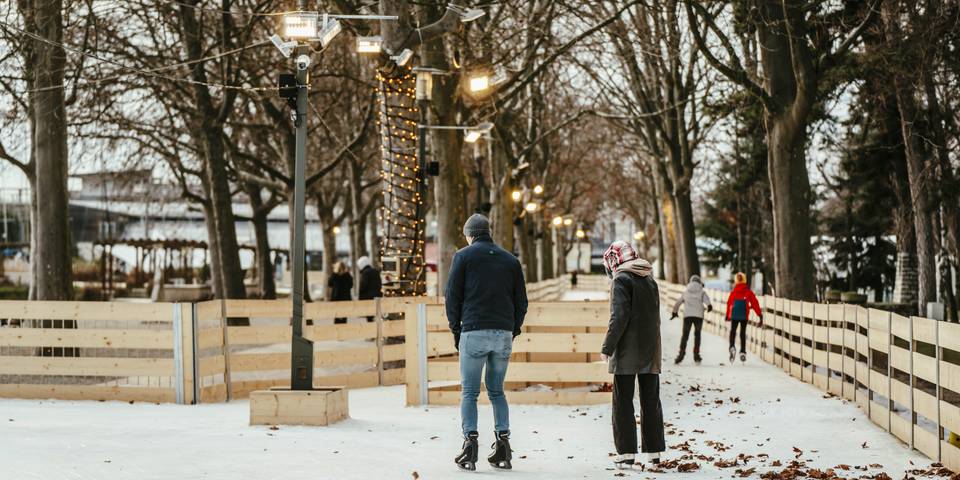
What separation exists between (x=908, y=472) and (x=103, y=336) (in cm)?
864

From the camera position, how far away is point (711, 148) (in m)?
38.5

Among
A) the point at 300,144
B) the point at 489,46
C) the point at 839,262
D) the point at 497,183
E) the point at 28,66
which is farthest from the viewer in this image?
the point at 839,262

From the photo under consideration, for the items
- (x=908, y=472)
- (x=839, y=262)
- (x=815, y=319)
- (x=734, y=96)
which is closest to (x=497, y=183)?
(x=734, y=96)

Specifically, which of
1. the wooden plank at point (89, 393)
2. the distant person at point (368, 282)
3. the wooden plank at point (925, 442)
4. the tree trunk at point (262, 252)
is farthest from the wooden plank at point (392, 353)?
the tree trunk at point (262, 252)

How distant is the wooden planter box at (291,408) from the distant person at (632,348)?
122 inches

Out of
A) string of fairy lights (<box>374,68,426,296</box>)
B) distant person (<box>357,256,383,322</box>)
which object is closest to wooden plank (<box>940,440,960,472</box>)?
string of fairy lights (<box>374,68,426,296</box>)

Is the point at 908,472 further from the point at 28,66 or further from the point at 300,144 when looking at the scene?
the point at 28,66

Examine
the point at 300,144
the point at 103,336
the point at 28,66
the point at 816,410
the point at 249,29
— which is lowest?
the point at 816,410

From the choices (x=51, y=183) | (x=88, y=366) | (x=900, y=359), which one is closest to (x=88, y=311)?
(x=88, y=366)

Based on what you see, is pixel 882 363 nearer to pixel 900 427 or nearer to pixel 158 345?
pixel 900 427

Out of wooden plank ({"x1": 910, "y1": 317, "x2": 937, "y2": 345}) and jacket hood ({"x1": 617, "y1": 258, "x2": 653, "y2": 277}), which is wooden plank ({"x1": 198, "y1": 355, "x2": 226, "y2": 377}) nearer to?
jacket hood ({"x1": 617, "y1": 258, "x2": 653, "y2": 277})

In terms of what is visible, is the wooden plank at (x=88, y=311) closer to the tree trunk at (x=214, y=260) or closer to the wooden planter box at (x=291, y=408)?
the wooden planter box at (x=291, y=408)

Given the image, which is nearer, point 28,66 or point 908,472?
point 908,472

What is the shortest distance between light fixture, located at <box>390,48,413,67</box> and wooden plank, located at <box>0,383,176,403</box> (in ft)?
20.6
